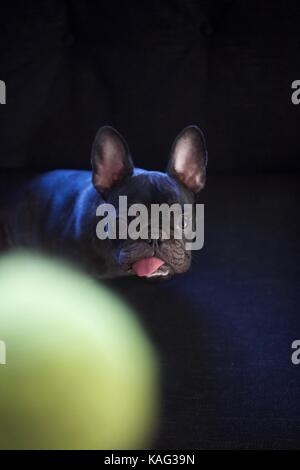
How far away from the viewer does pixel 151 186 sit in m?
1.05

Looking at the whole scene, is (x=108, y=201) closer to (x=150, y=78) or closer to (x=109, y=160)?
(x=109, y=160)

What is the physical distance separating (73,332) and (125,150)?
363mm

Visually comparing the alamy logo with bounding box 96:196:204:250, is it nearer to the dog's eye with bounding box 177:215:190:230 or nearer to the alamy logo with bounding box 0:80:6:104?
the dog's eye with bounding box 177:215:190:230

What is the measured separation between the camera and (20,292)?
1.09 meters

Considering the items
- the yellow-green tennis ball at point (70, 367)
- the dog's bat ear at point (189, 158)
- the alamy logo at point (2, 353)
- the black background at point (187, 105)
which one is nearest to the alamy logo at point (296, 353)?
the black background at point (187, 105)

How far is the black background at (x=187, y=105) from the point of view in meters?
1.21

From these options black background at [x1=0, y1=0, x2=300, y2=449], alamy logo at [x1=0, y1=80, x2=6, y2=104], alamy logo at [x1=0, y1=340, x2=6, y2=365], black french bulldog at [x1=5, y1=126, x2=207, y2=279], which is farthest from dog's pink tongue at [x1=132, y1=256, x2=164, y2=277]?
alamy logo at [x1=0, y1=80, x2=6, y2=104]

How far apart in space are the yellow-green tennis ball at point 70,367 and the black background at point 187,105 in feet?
0.37

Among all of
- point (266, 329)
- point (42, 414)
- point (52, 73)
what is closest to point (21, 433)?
point (42, 414)

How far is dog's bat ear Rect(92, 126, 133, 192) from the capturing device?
3.48 feet

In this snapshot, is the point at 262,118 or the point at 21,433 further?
the point at 262,118

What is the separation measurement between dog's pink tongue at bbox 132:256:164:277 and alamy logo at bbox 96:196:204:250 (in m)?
0.04

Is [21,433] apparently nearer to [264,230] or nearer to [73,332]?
[73,332]

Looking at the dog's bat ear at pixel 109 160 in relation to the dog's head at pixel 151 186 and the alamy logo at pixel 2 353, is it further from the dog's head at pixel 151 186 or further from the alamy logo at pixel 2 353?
the alamy logo at pixel 2 353
